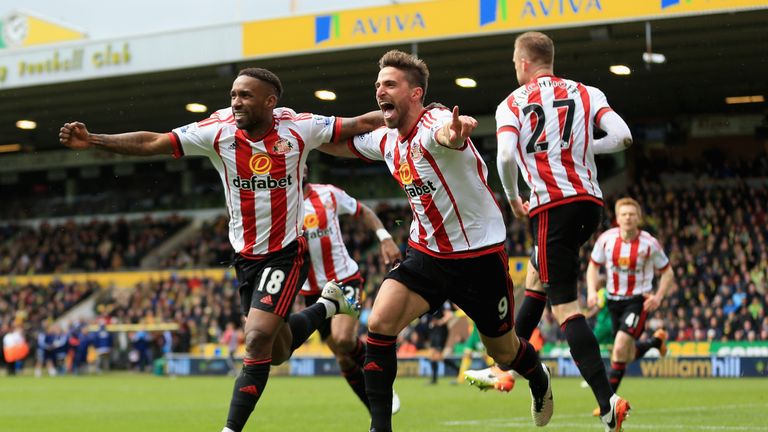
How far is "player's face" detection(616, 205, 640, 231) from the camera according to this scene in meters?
11.8

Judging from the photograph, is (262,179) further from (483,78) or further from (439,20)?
(483,78)

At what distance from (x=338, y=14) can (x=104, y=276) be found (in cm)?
Result: 1787

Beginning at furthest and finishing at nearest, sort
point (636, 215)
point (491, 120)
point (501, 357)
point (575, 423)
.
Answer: point (491, 120)
point (636, 215)
point (575, 423)
point (501, 357)

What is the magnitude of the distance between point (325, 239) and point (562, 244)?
439 cm

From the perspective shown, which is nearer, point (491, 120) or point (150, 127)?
point (491, 120)

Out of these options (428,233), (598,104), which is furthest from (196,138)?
(598,104)

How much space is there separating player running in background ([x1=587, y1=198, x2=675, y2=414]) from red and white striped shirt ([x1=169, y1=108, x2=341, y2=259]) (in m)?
5.12

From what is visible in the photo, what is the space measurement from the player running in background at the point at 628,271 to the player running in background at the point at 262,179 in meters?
5.10

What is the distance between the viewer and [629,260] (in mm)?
11930

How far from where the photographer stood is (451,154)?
6594mm

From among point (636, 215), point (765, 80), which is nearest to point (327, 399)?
A: point (636, 215)

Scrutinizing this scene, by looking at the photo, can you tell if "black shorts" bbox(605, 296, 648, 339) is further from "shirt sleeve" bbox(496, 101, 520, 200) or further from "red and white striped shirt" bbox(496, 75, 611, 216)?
"shirt sleeve" bbox(496, 101, 520, 200)

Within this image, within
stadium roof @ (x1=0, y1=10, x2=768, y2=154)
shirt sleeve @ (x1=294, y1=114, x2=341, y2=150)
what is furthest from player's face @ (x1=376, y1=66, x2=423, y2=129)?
stadium roof @ (x1=0, y1=10, x2=768, y2=154)

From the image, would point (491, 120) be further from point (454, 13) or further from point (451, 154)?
point (451, 154)
